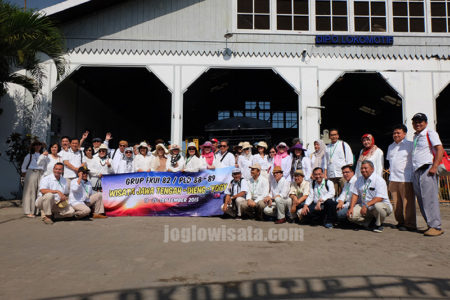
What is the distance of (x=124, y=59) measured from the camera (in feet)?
38.2

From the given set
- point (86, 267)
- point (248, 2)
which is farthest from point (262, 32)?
point (86, 267)

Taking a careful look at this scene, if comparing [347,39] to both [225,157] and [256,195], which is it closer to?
[225,157]

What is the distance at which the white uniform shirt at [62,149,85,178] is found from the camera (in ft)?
25.3

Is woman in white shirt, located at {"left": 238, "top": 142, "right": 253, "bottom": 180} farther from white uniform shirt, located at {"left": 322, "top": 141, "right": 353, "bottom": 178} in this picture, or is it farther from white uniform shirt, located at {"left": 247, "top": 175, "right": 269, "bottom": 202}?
white uniform shirt, located at {"left": 322, "top": 141, "right": 353, "bottom": 178}

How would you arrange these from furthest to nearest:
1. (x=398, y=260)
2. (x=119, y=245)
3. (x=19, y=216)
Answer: (x=19, y=216) → (x=119, y=245) → (x=398, y=260)

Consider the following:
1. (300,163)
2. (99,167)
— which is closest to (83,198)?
(99,167)

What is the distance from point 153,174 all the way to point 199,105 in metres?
12.1

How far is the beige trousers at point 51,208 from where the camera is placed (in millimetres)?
6656

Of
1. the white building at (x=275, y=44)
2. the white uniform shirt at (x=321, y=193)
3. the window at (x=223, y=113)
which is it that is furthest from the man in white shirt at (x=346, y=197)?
the window at (x=223, y=113)

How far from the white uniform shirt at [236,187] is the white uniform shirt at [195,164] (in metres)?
0.87

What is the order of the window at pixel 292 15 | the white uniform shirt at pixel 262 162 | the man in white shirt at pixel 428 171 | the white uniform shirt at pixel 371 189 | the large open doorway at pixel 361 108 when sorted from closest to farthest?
the man in white shirt at pixel 428 171 → the white uniform shirt at pixel 371 189 → the white uniform shirt at pixel 262 162 → the window at pixel 292 15 → the large open doorway at pixel 361 108

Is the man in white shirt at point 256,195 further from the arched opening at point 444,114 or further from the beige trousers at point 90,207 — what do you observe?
the arched opening at point 444,114

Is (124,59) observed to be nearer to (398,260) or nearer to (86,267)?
(86,267)

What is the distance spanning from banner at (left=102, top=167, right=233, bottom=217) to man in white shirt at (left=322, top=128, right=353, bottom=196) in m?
2.17
